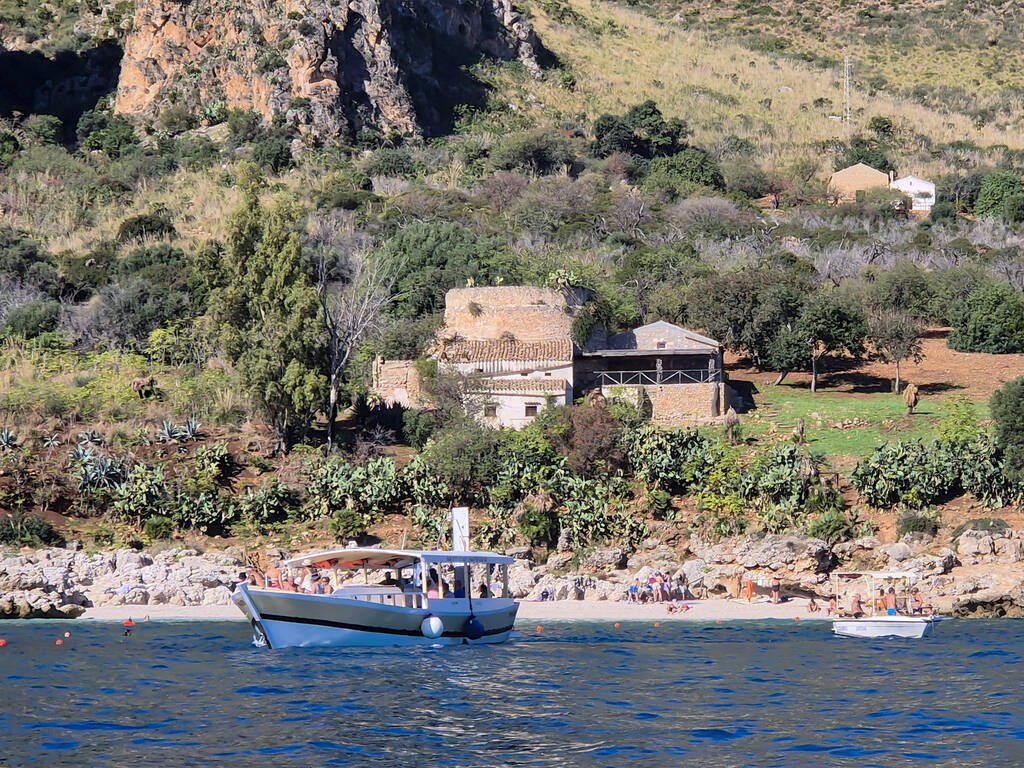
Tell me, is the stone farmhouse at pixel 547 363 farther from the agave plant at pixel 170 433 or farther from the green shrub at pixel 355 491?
the agave plant at pixel 170 433

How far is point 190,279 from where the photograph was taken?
63062mm

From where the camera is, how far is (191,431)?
46.5 meters

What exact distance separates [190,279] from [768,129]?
5392cm

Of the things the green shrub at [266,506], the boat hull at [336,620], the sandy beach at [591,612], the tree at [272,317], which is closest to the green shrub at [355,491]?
the green shrub at [266,506]

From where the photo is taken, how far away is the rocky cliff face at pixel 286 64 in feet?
291

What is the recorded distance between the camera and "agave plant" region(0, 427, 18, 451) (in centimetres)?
4475

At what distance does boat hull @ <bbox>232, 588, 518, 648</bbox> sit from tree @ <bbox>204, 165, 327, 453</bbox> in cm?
1544

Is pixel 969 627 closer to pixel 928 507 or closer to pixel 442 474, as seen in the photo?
pixel 928 507

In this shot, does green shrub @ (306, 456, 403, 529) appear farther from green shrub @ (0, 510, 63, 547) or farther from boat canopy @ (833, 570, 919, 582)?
boat canopy @ (833, 570, 919, 582)

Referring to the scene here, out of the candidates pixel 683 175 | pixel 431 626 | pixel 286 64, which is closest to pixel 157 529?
pixel 431 626

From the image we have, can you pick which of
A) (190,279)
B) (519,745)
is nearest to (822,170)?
(190,279)

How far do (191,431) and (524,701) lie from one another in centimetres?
2432

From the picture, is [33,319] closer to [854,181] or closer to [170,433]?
[170,433]

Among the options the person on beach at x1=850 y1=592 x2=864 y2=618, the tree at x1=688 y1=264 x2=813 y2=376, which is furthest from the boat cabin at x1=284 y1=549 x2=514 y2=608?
the tree at x1=688 y1=264 x2=813 y2=376
